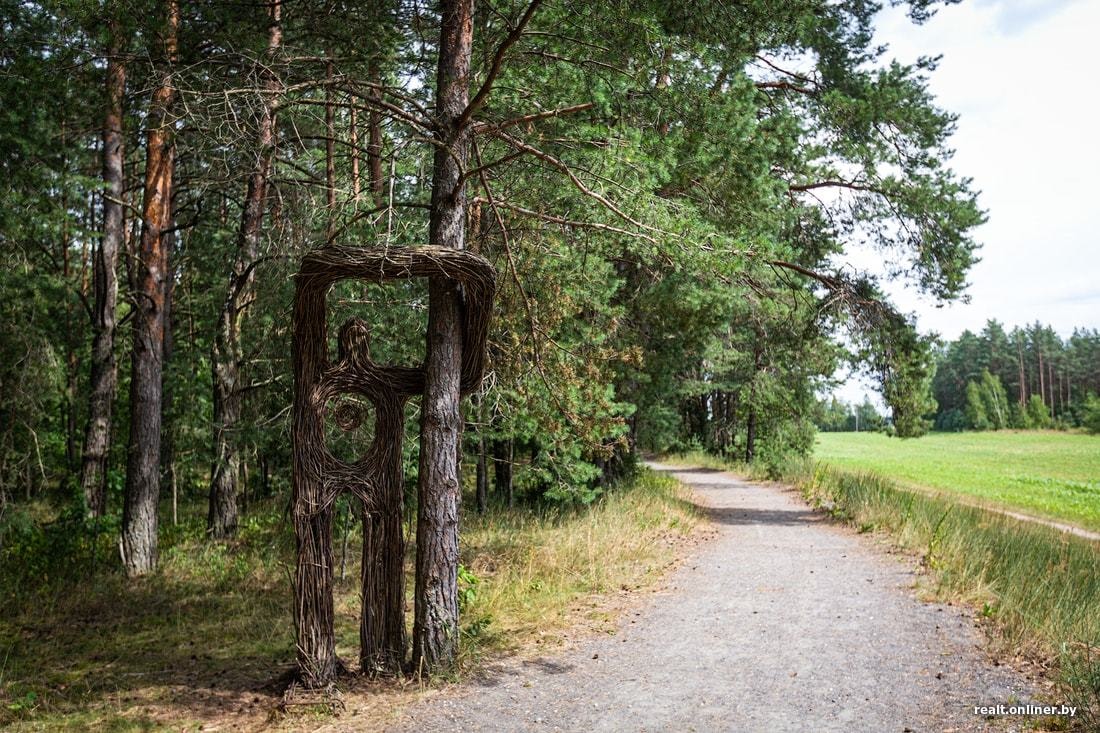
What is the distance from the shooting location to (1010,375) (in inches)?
3388

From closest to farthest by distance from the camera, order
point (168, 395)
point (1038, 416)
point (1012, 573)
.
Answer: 1. point (1012, 573)
2. point (168, 395)
3. point (1038, 416)

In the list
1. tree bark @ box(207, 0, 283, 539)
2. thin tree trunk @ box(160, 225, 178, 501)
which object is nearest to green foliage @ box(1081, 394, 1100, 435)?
thin tree trunk @ box(160, 225, 178, 501)

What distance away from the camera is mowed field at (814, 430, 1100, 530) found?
2248cm

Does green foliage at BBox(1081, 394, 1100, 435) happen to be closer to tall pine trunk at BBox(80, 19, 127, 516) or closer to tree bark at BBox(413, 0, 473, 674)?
tall pine trunk at BBox(80, 19, 127, 516)

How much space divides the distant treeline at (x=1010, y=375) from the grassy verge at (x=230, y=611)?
7387cm

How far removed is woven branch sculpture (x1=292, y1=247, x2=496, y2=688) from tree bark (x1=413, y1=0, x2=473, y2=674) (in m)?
0.16

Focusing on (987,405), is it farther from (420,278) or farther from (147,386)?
(147,386)

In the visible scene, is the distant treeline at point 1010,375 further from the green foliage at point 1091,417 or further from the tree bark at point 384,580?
the tree bark at point 384,580

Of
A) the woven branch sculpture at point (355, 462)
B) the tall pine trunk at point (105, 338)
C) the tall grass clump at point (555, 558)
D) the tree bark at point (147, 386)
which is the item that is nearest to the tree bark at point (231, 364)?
the tree bark at point (147, 386)

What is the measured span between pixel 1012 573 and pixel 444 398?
6.16 meters

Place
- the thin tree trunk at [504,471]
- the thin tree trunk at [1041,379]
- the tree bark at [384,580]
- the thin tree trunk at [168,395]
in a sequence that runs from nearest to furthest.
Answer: the tree bark at [384,580], the thin tree trunk at [504,471], the thin tree trunk at [168,395], the thin tree trunk at [1041,379]

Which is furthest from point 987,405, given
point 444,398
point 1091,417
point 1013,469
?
point 444,398

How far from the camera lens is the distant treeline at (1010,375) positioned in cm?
7862

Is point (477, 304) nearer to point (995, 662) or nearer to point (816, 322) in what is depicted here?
point (995, 662)
